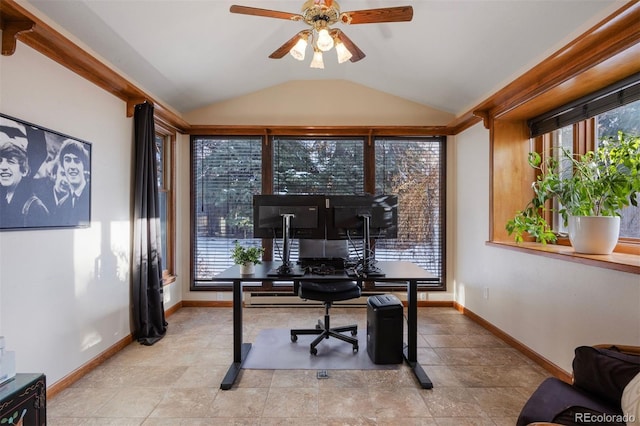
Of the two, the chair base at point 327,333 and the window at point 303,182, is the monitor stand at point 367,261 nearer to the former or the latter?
the chair base at point 327,333

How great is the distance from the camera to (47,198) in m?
2.07

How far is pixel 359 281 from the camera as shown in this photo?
7.92 ft

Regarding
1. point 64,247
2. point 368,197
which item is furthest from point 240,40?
point 64,247

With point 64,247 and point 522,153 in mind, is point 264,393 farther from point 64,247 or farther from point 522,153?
point 522,153

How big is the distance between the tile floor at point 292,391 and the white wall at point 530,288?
1.09 ft

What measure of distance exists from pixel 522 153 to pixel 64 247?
421 centimetres

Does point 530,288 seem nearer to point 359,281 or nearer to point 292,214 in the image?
point 359,281

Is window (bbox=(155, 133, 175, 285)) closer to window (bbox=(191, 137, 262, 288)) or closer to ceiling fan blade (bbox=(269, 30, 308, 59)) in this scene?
window (bbox=(191, 137, 262, 288))

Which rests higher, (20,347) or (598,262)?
(598,262)

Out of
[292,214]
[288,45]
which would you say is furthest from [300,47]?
[292,214]

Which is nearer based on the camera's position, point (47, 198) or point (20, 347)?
point (20, 347)

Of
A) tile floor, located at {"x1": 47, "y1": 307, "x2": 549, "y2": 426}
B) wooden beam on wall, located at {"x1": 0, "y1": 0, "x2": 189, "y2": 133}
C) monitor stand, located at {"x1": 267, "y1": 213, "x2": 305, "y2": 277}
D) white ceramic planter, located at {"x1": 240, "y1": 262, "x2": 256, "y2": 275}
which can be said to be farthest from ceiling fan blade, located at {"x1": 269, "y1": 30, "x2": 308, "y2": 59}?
tile floor, located at {"x1": 47, "y1": 307, "x2": 549, "y2": 426}

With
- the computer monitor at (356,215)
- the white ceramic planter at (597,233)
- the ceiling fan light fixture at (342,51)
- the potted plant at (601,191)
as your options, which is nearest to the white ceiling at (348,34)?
the ceiling fan light fixture at (342,51)

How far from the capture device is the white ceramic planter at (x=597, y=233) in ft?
7.08
